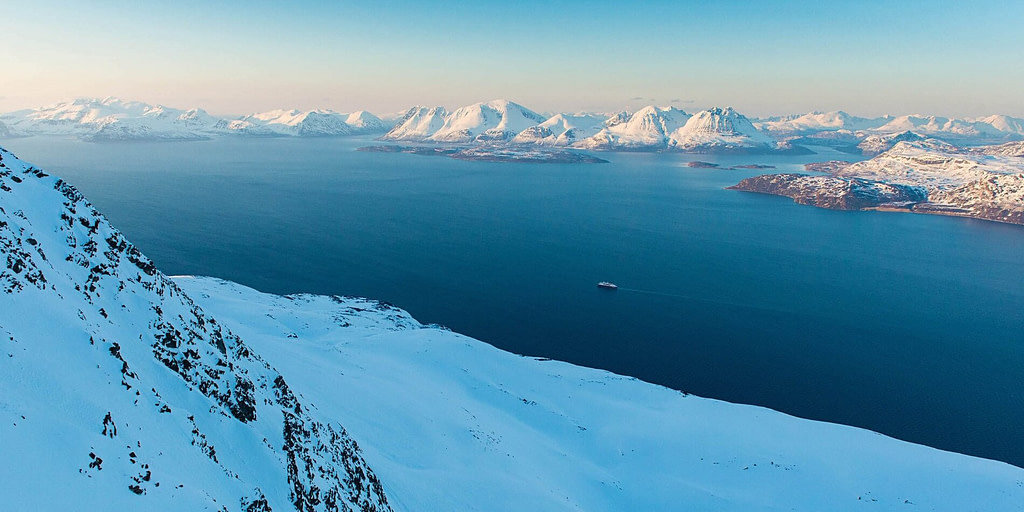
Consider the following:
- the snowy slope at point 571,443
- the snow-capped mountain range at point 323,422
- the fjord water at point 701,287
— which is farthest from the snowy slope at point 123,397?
the fjord water at point 701,287

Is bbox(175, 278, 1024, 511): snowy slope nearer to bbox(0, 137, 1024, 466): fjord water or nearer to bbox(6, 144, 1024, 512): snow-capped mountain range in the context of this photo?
bbox(6, 144, 1024, 512): snow-capped mountain range

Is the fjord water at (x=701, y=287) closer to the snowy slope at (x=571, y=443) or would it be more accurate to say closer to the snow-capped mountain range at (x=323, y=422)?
the snowy slope at (x=571, y=443)

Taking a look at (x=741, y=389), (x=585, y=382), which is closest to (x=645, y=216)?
(x=741, y=389)

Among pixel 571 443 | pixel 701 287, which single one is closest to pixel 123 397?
pixel 571 443

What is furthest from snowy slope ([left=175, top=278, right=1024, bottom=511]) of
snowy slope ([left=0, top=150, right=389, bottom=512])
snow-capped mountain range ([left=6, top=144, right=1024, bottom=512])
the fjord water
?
the fjord water

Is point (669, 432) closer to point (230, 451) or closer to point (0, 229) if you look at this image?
point (230, 451)

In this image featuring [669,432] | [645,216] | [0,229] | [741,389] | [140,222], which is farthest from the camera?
[645,216]
